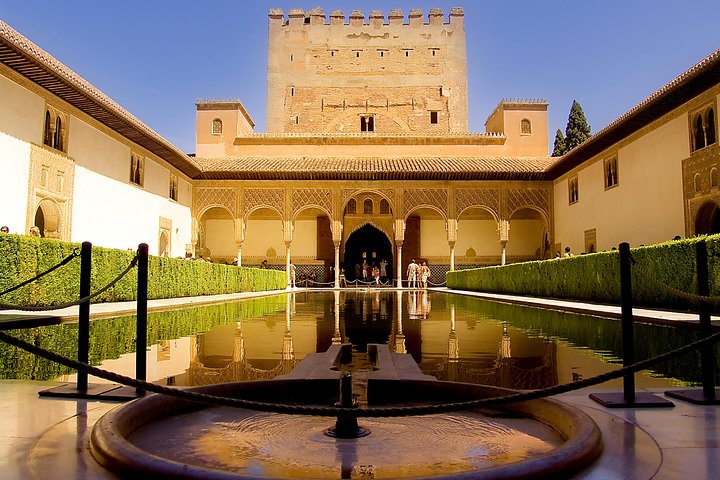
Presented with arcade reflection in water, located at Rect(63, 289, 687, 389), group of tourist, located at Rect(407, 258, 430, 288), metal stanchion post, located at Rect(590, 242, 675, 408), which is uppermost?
group of tourist, located at Rect(407, 258, 430, 288)

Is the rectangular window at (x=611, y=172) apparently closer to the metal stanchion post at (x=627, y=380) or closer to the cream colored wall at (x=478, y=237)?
the cream colored wall at (x=478, y=237)

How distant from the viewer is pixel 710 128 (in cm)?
1253

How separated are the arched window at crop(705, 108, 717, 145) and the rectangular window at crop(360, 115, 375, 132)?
2155cm

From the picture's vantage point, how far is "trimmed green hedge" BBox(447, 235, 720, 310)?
8133mm

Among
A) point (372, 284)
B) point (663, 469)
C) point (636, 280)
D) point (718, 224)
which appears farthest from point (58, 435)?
point (372, 284)

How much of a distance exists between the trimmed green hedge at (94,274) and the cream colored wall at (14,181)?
8.19 feet

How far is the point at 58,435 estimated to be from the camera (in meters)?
2.08

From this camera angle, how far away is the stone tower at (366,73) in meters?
33.4

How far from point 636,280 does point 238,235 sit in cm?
1614

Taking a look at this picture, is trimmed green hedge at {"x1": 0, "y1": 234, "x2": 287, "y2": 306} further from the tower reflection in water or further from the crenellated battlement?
the crenellated battlement

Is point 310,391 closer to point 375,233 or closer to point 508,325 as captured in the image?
point 508,325

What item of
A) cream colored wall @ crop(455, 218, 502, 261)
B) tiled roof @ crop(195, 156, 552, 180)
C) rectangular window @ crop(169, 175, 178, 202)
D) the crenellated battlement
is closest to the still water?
rectangular window @ crop(169, 175, 178, 202)

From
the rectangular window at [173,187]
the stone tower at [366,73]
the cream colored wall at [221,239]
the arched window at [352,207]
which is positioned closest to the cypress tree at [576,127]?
the stone tower at [366,73]

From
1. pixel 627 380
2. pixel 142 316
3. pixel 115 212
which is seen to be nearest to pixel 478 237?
pixel 115 212
